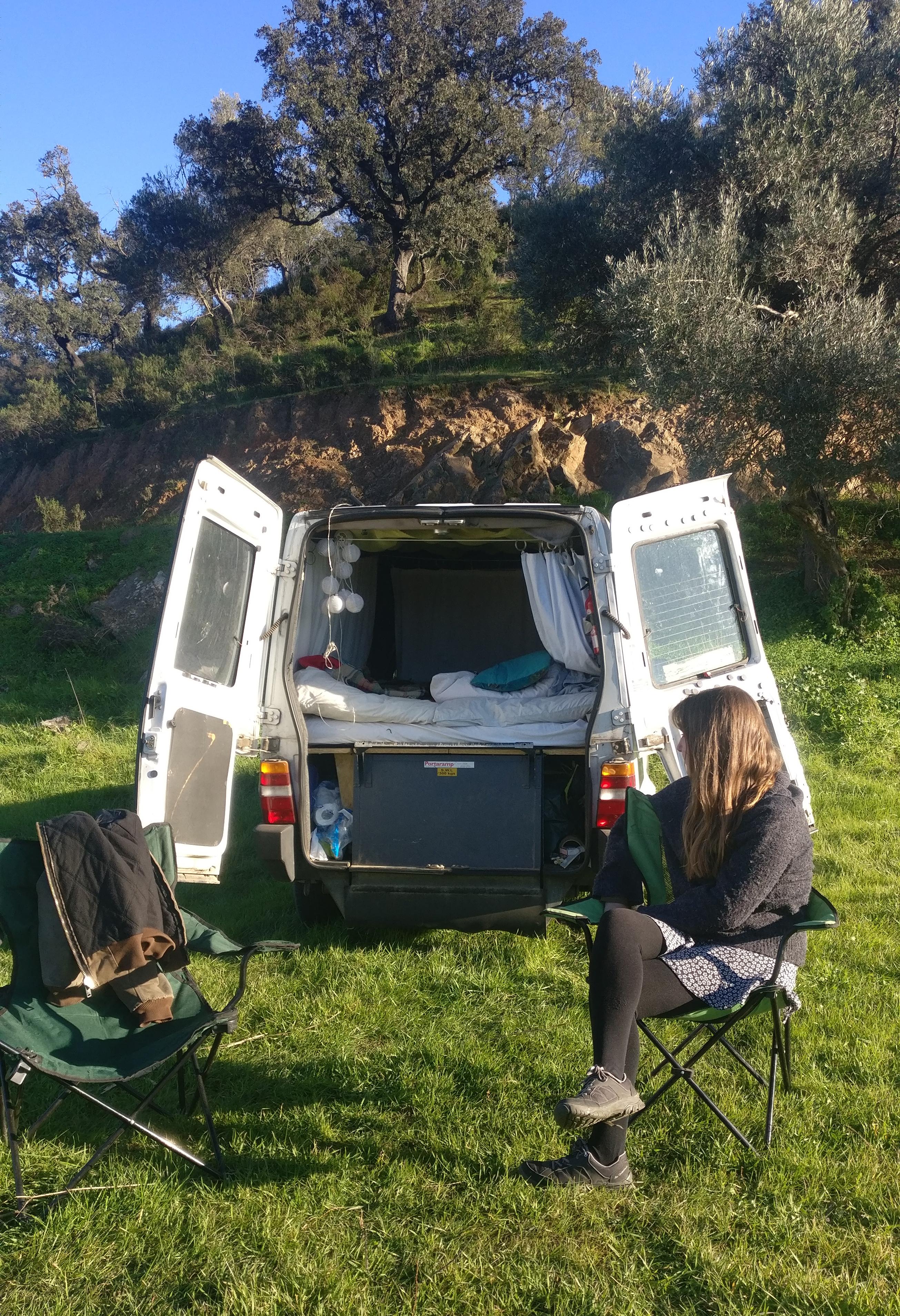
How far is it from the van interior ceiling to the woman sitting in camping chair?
1.19m

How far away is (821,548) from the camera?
10.1 m

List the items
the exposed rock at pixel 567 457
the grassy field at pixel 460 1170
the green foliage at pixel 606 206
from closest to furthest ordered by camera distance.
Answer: the grassy field at pixel 460 1170
the green foliage at pixel 606 206
the exposed rock at pixel 567 457

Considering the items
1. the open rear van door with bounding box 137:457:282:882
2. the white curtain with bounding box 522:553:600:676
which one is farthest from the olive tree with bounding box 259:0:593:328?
the open rear van door with bounding box 137:457:282:882

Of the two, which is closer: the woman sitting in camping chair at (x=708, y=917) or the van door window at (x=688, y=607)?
the woman sitting in camping chair at (x=708, y=917)

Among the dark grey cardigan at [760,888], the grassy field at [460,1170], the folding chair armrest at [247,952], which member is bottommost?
the grassy field at [460,1170]

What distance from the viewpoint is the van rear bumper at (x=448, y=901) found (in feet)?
13.1

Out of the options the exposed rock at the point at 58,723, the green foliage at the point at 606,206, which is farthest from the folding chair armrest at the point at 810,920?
the green foliage at the point at 606,206

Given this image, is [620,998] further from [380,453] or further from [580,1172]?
[380,453]

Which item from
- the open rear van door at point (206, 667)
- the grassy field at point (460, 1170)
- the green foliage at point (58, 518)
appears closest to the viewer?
the grassy field at point (460, 1170)

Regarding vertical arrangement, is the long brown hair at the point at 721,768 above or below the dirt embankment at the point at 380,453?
below

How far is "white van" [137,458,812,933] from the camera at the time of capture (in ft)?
13.0

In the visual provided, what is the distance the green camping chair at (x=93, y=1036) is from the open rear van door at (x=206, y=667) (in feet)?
1.87

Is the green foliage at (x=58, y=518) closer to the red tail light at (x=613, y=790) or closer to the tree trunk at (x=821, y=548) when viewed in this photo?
the tree trunk at (x=821, y=548)

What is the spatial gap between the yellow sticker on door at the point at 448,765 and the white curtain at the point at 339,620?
86 centimetres
